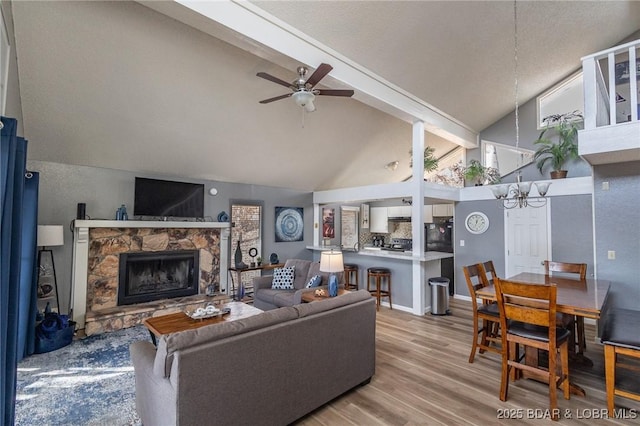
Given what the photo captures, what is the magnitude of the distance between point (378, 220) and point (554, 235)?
4434mm

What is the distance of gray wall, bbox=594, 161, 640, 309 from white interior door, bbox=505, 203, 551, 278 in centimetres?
116

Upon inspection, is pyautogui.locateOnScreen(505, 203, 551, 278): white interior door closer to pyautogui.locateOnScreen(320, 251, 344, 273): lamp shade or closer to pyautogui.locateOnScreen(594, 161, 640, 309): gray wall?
pyautogui.locateOnScreen(594, 161, 640, 309): gray wall

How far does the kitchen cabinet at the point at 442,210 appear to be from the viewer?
6.99 metres

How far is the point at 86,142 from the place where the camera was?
416cm

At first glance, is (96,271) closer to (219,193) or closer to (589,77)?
(219,193)

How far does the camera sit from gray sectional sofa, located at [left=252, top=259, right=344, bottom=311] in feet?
14.5

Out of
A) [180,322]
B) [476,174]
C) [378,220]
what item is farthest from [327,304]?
[378,220]

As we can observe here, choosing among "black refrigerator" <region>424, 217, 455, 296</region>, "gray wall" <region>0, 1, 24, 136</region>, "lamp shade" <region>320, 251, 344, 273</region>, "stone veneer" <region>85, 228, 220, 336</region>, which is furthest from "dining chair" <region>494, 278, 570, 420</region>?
"gray wall" <region>0, 1, 24, 136</region>

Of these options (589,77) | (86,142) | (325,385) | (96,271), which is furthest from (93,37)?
(589,77)

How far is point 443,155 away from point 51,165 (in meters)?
8.01

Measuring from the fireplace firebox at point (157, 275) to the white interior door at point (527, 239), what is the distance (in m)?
5.93

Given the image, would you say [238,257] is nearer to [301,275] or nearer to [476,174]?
[301,275]

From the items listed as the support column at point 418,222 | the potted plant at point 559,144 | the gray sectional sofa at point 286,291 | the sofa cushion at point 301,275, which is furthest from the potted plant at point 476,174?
the sofa cushion at point 301,275

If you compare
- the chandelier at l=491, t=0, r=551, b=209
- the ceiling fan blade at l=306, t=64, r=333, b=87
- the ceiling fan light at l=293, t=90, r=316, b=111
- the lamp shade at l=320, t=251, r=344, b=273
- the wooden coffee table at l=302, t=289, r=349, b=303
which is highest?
the ceiling fan blade at l=306, t=64, r=333, b=87
